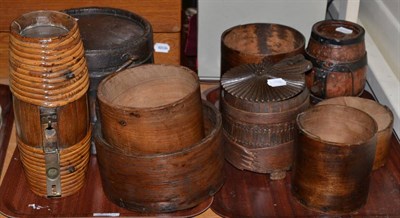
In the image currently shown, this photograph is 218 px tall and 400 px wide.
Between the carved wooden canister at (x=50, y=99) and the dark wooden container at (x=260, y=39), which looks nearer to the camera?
the carved wooden canister at (x=50, y=99)

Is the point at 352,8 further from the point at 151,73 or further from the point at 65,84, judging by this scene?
the point at 65,84

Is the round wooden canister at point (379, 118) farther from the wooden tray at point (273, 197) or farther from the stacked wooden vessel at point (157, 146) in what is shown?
the stacked wooden vessel at point (157, 146)

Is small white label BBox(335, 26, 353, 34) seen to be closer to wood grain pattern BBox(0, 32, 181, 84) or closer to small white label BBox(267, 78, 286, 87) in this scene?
small white label BBox(267, 78, 286, 87)

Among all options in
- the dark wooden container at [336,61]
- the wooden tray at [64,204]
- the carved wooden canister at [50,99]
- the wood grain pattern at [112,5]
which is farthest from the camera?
the wood grain pattern at [112,5]

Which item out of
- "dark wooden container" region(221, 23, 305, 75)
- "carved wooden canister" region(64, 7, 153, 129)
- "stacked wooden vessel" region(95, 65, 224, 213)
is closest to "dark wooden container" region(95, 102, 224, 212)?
"stacked wooden vessel" region(95, 65, 224, 213)

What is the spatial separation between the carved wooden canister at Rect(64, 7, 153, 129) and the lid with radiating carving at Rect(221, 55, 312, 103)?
0.58ft

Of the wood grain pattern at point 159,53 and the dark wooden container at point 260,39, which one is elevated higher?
the dark wooden container at point 260,39

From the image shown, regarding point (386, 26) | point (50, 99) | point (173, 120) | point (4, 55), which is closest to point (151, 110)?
point (173, 120)

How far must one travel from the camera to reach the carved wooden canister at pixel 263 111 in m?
1.33

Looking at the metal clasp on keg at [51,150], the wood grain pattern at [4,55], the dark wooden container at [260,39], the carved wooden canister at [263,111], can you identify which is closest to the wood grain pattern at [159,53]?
the wood grain pattern at [4,55]

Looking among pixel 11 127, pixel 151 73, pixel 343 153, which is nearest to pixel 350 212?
pixel 343 153

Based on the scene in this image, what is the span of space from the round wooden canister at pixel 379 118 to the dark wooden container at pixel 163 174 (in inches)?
12.3

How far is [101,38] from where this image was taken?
1429mm

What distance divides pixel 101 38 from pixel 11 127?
13.0 inches
